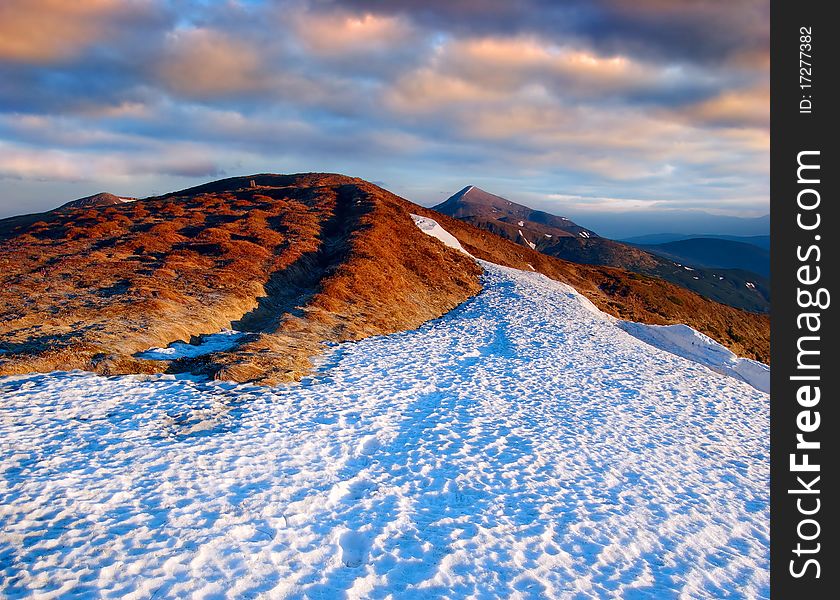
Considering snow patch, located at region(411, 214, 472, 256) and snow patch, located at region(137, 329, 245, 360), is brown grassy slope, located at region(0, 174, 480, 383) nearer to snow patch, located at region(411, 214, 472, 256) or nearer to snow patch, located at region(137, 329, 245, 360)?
snow patch, located at region(137, 329, 245, 360)

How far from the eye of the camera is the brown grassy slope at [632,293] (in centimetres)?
5534

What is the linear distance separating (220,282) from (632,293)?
54885 mm

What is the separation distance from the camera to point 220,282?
84.7ft

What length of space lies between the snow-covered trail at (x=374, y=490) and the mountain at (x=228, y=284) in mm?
2098

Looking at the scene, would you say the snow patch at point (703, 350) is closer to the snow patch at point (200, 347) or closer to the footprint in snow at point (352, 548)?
the footprint in snow at point (352, 548)

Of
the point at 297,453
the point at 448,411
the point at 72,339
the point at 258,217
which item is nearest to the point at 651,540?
the point at 448,411

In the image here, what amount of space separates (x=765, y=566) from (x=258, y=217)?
142 feet

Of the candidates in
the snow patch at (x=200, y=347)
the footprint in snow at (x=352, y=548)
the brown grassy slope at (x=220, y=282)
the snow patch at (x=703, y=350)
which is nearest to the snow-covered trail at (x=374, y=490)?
the footprint in snow at (x=352, y=548)

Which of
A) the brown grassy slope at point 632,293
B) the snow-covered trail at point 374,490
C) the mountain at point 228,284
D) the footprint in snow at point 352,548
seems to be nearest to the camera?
the snow-covered trail at point 374,490

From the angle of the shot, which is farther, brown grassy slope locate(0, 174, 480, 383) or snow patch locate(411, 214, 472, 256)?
snow patch locate(411, 214, 472, 256)

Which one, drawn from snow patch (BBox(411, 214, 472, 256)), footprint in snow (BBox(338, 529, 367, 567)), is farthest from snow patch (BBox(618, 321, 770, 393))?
footprint in snow (BBox(338, 529, 367, 567))

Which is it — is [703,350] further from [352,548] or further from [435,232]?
[352,548]

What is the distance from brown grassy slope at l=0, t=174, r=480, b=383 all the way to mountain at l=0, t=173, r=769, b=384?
0.32ft

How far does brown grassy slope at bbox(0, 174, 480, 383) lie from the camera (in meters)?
16.4
